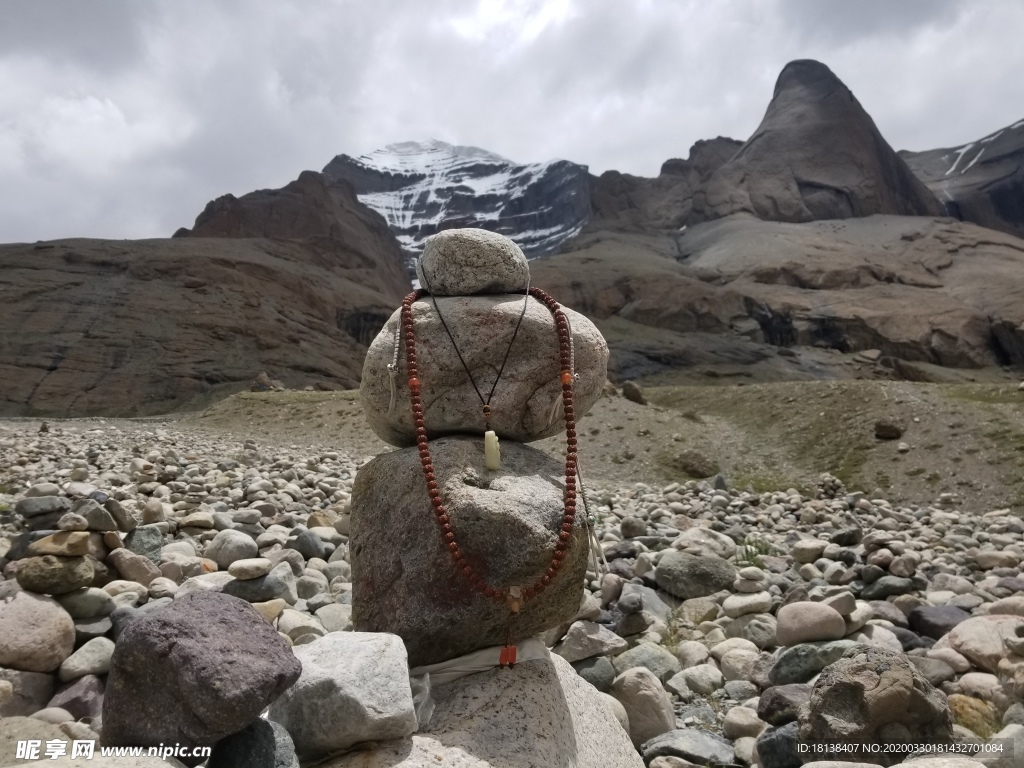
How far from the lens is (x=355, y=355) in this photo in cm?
6762

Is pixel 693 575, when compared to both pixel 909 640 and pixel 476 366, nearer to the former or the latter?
pixel 909 640

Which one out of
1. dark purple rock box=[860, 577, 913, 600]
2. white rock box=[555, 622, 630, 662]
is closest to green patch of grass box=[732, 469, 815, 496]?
dark purple rock box=[860, 577, 913, 600]

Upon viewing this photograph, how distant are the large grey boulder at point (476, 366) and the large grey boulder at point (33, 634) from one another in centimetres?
241

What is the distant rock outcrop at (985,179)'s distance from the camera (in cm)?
13862

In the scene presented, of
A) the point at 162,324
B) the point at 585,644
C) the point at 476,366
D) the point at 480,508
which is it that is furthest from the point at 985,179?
the point at 480,508

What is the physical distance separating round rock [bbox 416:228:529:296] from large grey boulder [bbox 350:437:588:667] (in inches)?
42.5

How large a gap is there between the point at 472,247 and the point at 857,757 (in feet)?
12.6

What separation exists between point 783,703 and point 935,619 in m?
3.01

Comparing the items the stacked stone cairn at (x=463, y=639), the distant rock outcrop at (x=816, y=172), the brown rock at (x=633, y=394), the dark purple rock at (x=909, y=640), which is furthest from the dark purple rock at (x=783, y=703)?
the distant rock outcrop at (x=816, y=172)

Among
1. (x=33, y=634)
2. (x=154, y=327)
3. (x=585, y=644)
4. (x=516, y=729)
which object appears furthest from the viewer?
(x=154, y=327)

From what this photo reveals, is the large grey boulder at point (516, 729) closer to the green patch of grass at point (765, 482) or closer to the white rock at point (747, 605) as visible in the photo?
the white rock at point (747, 605)

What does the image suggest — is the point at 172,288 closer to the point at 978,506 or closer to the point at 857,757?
the point at 978,506

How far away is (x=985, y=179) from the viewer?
479 ft

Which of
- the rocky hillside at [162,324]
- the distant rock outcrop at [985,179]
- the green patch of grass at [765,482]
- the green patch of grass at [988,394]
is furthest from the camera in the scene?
the distant rock outcrop at [985,179]
